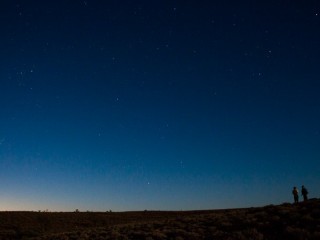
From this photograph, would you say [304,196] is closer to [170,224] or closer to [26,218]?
[170,224]

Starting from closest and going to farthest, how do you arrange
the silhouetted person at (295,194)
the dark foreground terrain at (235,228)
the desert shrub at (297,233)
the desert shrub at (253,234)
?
the desert shrub at (297,233)
the desert shrub at (253,234)
the dark foreground terrain at (235,228)
the silhouetted person at (295,194)

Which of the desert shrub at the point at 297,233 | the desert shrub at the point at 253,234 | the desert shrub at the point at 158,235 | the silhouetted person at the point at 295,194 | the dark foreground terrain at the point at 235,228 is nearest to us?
the desert shrub at the point at 297,233

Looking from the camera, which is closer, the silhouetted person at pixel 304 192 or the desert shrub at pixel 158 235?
the desert shrub at pixel 158 235

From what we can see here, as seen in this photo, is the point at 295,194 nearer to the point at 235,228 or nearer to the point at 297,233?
the point at 235,228

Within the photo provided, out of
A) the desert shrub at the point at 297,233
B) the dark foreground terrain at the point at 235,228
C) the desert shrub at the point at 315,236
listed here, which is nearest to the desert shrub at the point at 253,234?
the dark foreground terrain at the point at 235,228

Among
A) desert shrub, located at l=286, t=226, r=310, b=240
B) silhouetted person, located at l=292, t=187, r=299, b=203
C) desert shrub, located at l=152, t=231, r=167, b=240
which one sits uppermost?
silhouetted person, located at l=292, t=187, r=299, b=203

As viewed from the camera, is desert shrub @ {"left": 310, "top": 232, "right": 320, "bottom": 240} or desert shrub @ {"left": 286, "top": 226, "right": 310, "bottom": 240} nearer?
desert shrub @ {"left": 310, "top": 232, "right": 320, "bottom": 240}

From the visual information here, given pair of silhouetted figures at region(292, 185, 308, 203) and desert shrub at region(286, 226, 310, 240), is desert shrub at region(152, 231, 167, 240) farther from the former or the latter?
pair of silhouetted figures at region(292, 185, 308, 203)

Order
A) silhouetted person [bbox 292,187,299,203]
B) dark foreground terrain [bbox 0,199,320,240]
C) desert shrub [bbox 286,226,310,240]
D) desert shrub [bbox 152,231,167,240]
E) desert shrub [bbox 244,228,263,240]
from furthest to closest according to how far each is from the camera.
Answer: silhouetted person [bbox 292,187,299,203]
desert shrub [bbox 152,231,167,240]
dark foreground terrain [bbox 0,199,320,240]
desert shrub [bbox 244,228,263,240]
desert shrub [bbox 286,226,310,240]

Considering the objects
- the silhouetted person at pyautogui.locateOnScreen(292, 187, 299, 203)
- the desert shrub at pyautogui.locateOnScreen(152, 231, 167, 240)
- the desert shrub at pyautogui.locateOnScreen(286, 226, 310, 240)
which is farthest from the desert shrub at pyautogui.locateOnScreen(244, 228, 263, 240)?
the silhouetted person at pyautogui.locateOnScreen(292, 187, 299, 203)

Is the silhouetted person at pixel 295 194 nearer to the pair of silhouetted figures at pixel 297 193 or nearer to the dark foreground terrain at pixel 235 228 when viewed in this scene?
the pair of silhouetted figures at pixel 297 193

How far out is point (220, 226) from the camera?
21.3 m

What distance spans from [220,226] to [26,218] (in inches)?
1055

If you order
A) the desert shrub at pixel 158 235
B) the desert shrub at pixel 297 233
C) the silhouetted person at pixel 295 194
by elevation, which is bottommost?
the desert shrub at pixel 158 235
